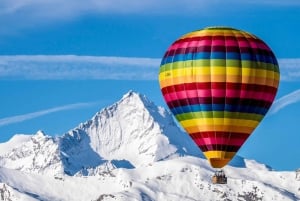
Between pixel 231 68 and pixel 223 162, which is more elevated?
pixel 231 68

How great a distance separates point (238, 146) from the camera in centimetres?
17875

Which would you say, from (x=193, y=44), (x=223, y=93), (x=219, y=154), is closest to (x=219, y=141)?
(x=219, y=154)

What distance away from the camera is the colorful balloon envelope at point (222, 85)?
175375 mm

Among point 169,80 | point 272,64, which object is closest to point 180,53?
point 169,80

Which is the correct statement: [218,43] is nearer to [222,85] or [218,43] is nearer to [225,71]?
[225,71]

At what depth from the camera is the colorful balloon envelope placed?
175 meters

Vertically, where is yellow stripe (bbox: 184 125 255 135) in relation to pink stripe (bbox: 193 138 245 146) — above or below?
above

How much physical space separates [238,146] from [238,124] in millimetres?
4202

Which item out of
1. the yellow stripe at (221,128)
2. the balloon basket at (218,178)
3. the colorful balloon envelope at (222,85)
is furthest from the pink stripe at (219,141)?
Answer: the balloon basket at (218,178)

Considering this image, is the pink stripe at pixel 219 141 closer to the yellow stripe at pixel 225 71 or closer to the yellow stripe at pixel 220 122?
the yellow stripe at pixel 220 122

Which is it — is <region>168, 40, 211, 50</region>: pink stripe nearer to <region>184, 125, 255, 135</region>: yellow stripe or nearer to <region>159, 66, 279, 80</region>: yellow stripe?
<region>159, 66, 279, 80</region>: yellow stripe

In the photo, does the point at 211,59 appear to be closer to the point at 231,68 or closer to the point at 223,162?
the point at 231,68

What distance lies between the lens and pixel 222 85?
175 meters

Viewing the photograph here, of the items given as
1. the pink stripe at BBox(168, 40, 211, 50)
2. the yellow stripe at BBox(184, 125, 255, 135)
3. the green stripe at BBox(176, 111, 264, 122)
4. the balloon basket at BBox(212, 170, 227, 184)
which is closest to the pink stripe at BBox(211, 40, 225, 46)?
the pink stripe at BBox(168, 40, 211, 50)
